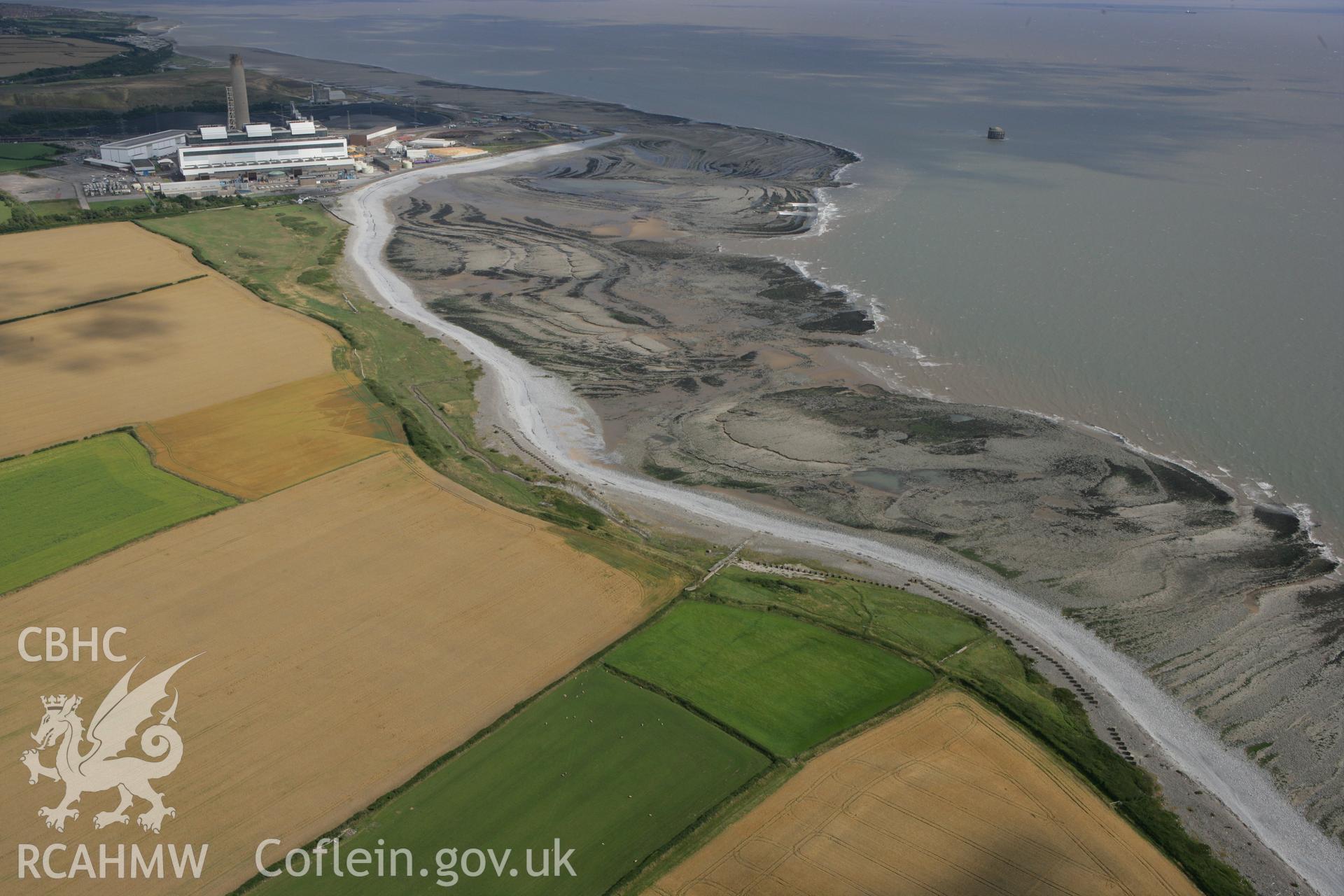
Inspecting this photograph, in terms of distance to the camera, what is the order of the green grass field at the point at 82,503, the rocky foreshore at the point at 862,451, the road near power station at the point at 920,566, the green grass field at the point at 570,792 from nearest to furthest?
the green grass field at the point at 570,792 < the road near power station at the point at 920,566 < the rocky foreshore at the point at 862,451 < the green grass field at the point at 82,503

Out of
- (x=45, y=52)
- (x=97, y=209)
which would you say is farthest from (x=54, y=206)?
(x=45, y=52)

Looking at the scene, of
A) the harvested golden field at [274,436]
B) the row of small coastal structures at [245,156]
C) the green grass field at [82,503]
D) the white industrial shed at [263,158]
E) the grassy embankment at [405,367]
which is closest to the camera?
the green grass field at [82,503]

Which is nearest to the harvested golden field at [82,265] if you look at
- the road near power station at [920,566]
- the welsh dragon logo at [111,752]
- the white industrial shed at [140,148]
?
the road near power station at [920,566]

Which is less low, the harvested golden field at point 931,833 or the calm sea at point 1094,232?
the calm sea at point 1094,232

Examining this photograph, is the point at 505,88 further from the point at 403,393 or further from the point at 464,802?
the point at 464,802

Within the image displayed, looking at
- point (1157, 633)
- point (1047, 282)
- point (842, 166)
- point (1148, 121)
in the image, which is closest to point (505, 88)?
point (842, 166)

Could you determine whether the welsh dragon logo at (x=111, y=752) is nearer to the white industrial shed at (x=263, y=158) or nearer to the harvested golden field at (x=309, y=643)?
the harvested golden field at (x=309, y=643)
